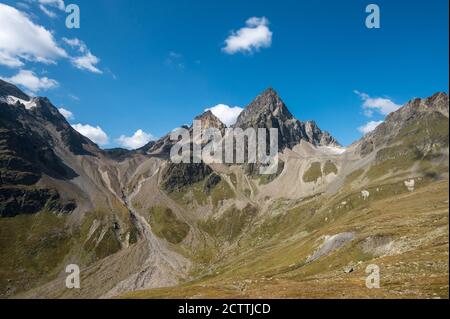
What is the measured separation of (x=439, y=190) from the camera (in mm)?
196250

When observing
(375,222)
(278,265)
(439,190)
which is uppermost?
(439,190)
